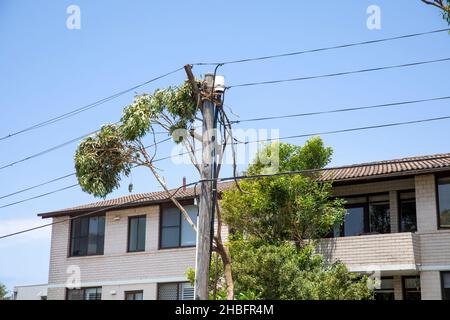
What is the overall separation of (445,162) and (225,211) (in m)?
7.38

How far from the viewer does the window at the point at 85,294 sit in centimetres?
3175

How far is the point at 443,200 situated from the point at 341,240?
3580 mm

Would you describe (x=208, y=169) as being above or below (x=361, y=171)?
below

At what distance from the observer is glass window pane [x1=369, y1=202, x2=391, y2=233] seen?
25.9m

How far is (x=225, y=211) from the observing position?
2420 cm

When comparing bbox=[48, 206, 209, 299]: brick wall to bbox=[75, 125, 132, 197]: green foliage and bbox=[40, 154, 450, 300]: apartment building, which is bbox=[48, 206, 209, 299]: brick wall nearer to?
bbox=[40, 154, 450, 300]: apartment building

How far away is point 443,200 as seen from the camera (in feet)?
79.5

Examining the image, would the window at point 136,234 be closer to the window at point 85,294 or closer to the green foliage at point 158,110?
the window at point 85,294

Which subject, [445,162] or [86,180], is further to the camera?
[445,162]

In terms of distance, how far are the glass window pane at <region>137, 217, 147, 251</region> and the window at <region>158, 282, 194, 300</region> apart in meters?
2.07

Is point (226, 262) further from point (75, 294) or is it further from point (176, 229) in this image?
point (75, 294)
